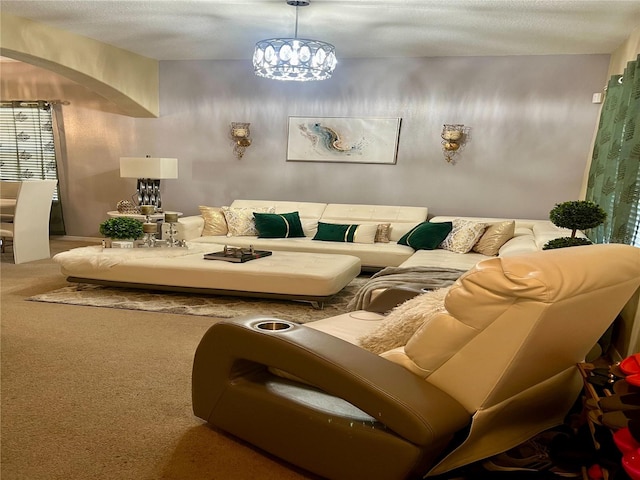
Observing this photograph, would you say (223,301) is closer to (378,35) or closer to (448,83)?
(378,35)

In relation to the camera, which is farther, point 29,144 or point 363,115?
point 29,144

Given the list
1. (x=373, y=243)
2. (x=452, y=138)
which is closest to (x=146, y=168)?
(x=373, y=243)

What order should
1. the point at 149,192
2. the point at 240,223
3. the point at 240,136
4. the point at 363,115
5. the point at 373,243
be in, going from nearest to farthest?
the point at 373,243
the point at 240,223
the point at 363,115
the point at 240,136
the point at 149,192

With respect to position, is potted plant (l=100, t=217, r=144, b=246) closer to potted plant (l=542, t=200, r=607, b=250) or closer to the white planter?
the white planter

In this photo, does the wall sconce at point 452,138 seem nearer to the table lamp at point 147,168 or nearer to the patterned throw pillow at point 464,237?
the patterned throw pillow at point 464,237

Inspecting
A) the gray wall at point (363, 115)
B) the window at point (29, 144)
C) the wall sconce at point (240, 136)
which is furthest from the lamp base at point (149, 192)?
the window at point (29, 144)

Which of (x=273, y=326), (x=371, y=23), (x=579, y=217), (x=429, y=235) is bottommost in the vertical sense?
(x=429, y=235)

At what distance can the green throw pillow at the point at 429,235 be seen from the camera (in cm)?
452

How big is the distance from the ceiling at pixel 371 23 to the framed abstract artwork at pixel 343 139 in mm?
799

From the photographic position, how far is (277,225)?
16.4 feet

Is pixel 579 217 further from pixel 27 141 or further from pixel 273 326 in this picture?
pixel 27 141

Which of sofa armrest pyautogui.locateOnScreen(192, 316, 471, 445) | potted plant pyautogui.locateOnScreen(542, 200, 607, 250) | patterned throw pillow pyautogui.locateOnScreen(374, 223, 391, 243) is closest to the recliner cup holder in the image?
sofa armrest pyautogui.locateOnScreen(192, 316, 471, 445)

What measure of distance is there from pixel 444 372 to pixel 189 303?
9.01ft

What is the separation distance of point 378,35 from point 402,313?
3.46m
